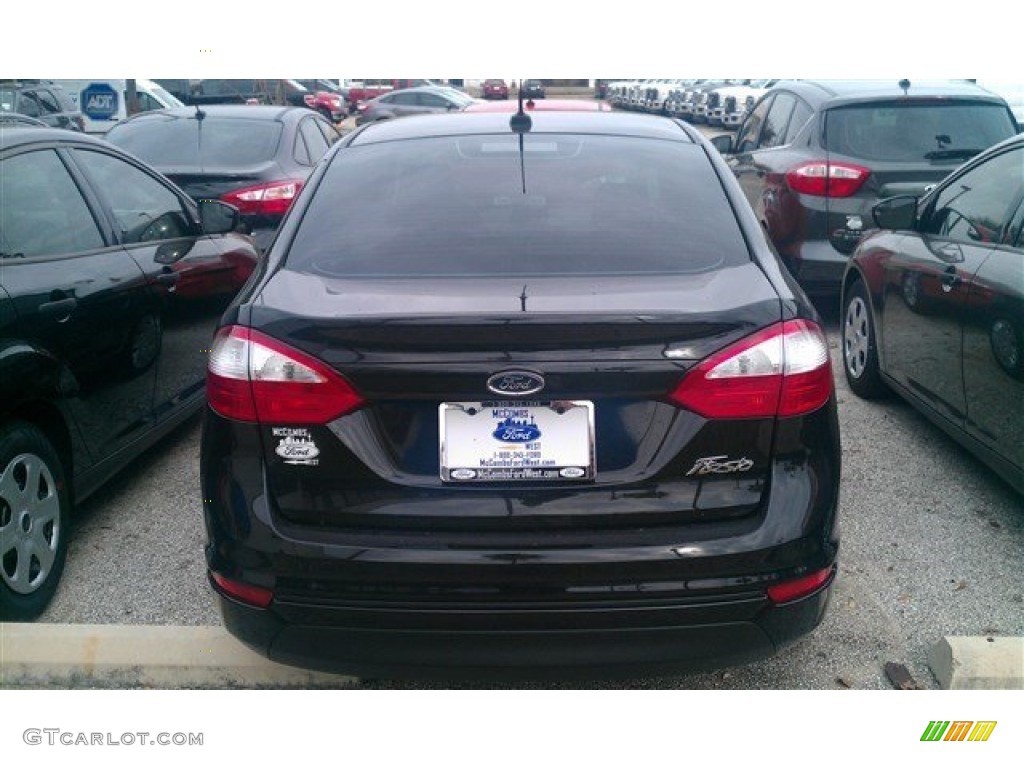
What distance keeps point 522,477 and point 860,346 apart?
3.76 metres

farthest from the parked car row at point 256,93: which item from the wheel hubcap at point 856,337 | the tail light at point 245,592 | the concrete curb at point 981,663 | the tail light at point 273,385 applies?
the concrete curb at point 981,663

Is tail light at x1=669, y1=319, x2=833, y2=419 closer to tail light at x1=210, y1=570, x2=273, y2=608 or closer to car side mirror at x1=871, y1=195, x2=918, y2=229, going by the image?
tail light at x1=210, y1=570, x2=273, y2=608

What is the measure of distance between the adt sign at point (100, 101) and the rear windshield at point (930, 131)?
692 cm

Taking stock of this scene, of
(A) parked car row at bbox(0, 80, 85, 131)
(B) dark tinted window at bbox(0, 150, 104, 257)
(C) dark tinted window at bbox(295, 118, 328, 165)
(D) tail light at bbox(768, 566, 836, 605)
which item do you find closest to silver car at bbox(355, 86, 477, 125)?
(A) parked car row at bbox(0, 80, 85, 131)

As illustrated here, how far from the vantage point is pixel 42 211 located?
361 centimetres

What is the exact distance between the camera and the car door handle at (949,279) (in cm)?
410

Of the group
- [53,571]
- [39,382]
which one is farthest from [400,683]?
[39,382]

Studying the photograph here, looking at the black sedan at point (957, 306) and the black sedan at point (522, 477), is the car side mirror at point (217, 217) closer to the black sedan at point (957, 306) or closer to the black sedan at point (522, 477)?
the black sedan at point (522, 477)

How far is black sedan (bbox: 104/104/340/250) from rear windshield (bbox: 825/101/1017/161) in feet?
12.8

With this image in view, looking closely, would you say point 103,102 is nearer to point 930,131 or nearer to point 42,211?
point 42,211

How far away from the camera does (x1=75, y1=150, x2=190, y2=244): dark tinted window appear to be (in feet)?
13.6

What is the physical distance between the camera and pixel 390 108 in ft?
95.7

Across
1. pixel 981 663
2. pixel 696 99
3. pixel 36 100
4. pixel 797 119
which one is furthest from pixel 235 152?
pixel 696 99

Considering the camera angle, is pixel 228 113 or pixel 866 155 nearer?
pixel 866 155
